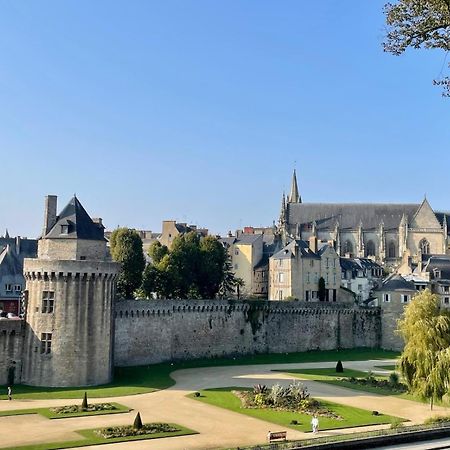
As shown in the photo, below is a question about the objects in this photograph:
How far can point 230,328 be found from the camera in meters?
56.4

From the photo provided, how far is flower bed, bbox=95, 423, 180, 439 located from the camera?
27.6m

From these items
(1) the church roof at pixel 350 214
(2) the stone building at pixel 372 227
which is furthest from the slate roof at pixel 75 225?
(1) the church roof at pixel 350 214

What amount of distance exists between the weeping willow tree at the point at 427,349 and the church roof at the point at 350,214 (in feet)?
212

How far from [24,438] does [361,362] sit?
35248 mm

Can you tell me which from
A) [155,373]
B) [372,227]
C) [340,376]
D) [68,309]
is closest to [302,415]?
[340,376]

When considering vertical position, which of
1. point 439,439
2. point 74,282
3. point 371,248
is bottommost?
point 439,439

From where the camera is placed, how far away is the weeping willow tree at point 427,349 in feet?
110

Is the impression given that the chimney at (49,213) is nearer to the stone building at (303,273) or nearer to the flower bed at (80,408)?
the flower bed at (80,408)

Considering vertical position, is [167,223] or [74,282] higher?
[167,223]

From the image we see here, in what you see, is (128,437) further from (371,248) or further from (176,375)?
(371,248)

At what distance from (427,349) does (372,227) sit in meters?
68.6

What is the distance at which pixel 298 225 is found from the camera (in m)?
102

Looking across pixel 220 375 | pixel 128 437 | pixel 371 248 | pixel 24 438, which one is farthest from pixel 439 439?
pixel 371 248

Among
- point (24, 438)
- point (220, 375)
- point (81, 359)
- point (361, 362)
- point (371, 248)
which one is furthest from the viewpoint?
point (371, 248)
